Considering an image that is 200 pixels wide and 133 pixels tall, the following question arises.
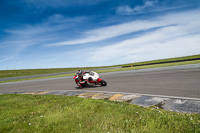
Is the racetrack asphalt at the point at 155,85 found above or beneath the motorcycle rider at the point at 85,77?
beneath

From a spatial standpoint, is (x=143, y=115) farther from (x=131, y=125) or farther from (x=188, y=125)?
(x=188, y=125)

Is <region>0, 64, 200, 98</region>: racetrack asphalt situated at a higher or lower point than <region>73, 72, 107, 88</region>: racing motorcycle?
lower

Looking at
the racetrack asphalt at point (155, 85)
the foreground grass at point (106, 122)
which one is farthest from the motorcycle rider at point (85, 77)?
the foreground grass at point (106, 122)

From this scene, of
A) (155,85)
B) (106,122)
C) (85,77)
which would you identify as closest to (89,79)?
(85,77)

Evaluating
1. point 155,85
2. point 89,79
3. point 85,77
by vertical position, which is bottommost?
point 155,85

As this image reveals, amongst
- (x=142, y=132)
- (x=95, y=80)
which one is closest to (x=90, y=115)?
(x=142, y=132)

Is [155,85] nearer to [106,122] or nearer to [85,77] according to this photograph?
[85,77]

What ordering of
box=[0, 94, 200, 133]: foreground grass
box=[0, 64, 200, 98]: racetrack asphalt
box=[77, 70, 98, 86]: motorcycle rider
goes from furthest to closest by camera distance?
box=[77, 70, 98, 86]: motorcycle rider < box=[0, 64, 200, 98]: racetrack asphalt < box=[0, 94, 200, 133]: foreground grass

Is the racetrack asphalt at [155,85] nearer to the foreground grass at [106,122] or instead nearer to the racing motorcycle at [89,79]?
the racing motorcycle at [89,79]

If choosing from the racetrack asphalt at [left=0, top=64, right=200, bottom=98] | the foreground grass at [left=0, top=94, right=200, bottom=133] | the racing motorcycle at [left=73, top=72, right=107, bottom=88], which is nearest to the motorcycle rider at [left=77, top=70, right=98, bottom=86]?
the racing motorcycle at [left=73, top=72, right=107, bottom=88]

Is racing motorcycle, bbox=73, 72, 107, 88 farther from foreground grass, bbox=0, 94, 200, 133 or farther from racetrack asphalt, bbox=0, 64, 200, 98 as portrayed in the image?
foreground grass, bbox=0, 94, 200, 133

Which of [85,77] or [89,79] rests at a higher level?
[85,77]

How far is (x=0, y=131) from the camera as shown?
139 inches

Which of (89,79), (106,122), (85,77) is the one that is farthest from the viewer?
(85,77)
